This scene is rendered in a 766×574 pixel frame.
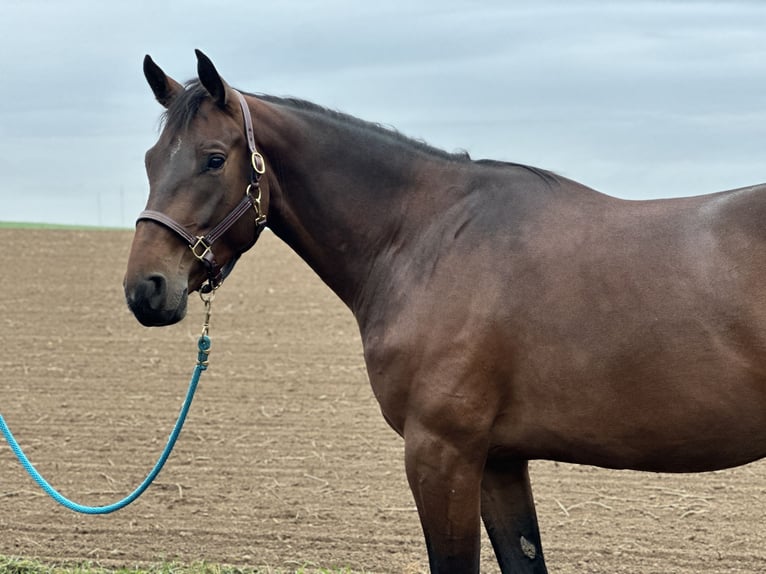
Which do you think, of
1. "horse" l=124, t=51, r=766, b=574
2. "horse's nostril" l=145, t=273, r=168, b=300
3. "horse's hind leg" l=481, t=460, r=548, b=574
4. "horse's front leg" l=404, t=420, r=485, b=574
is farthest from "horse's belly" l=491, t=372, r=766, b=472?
"horse's nostril" l=145, t=273, r=168, b=300

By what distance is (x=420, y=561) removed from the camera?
564cm

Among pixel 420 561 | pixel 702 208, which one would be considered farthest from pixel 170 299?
pixel 420 561

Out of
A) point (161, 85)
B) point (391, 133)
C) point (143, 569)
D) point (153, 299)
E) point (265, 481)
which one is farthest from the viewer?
point (265, 481)

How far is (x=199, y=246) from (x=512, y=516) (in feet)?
5.62

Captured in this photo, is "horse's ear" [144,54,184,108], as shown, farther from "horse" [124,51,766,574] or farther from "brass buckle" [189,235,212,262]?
"brass buckle" [189,235,212,262]

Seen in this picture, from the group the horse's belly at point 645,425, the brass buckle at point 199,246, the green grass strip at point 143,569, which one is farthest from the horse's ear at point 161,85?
the green grass strip at point 143,569

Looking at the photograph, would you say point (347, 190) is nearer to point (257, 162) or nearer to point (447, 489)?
point (257, 162)

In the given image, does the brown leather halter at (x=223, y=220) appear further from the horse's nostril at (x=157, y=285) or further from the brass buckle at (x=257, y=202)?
the horse's nostril at (x=157, y=285)

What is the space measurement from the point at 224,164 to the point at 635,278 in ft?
5.29

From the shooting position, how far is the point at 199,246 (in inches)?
143

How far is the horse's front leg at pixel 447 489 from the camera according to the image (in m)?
3.55

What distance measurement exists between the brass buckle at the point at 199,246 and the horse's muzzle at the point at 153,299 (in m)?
0.14

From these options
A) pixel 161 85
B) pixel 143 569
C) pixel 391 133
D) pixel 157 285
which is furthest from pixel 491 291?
pixel 143 569

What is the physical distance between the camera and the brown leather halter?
11.7 feet
